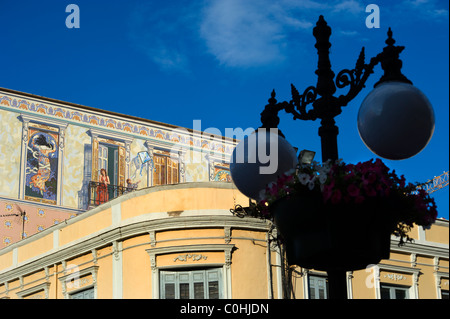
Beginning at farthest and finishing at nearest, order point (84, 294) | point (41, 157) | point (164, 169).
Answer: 1. point (164, 169)
2. point (41, 157)
3. point (84, 294)

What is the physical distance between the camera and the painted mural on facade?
29.5 m

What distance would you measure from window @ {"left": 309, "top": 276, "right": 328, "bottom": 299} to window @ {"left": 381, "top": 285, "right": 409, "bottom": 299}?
6.41ft

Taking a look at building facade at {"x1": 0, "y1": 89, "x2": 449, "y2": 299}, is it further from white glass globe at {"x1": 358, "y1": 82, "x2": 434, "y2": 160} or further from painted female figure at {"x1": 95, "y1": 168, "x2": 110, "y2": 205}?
white glass globe at {"x1": 358, "y1": 82, "x2": 434, "y2": 160}

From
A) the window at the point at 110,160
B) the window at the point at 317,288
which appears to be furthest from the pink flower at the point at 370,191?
the window at the point at 110,160

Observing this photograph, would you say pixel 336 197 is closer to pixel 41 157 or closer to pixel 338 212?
pixel 338 212

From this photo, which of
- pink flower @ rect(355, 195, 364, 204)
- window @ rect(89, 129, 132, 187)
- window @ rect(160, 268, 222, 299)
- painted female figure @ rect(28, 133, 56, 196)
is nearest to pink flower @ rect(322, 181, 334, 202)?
pink flower @ rect(355, 195, 364, 204)

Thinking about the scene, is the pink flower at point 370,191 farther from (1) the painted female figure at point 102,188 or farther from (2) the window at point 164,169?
(2) the window at point 164,169

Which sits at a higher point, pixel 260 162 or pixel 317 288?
pixel 317 288

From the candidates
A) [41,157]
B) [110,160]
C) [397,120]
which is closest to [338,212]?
[397,120]

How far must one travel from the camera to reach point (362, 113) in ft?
19.1

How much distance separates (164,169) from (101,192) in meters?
2.92

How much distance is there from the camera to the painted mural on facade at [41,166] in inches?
1163

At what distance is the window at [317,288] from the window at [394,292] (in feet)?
6.41
